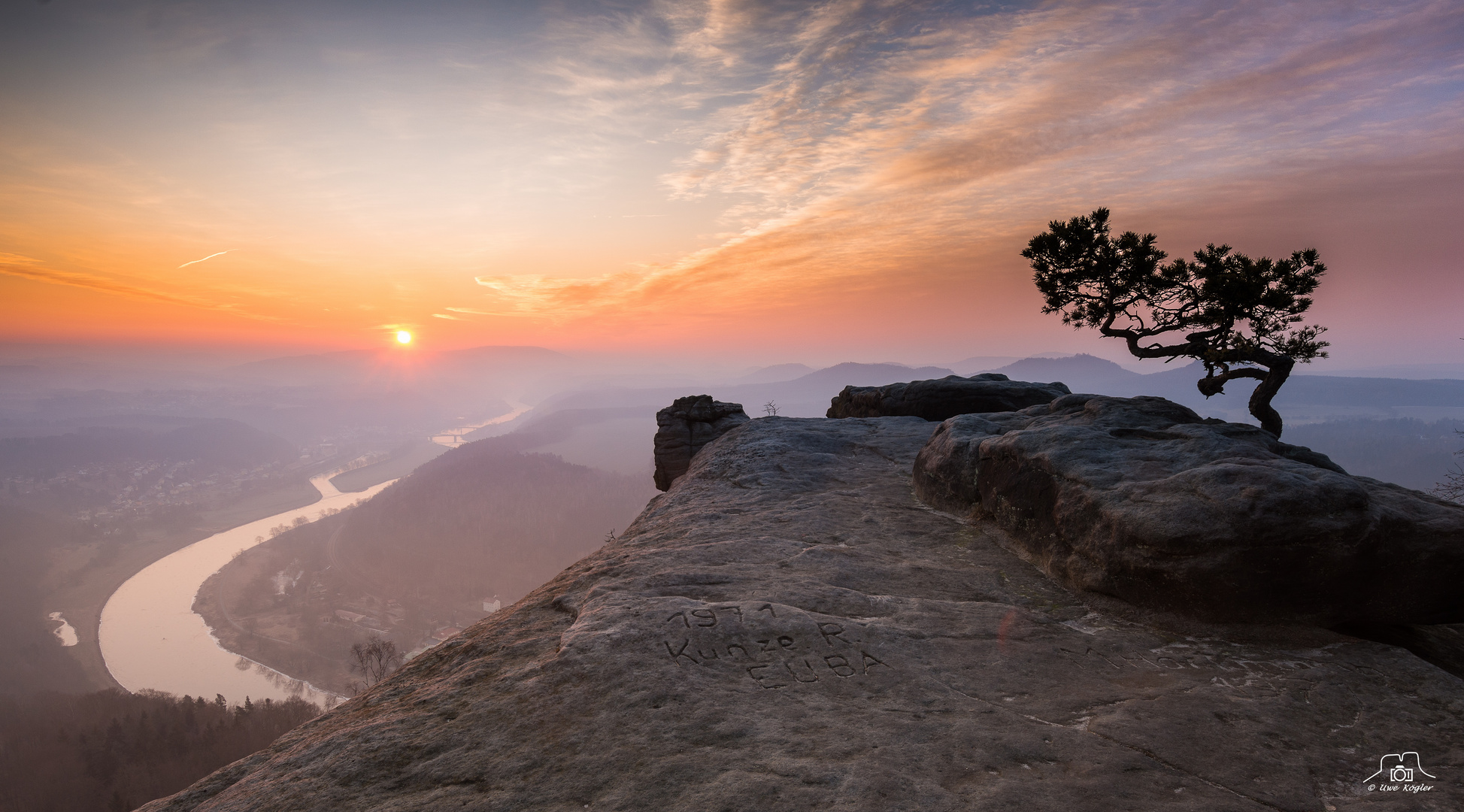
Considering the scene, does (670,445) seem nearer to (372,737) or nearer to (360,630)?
(372,737)

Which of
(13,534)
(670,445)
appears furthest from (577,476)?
(670,445)

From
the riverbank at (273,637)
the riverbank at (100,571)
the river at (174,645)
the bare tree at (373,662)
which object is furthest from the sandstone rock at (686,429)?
the riverbank at (100,571)

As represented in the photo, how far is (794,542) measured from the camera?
465 inches

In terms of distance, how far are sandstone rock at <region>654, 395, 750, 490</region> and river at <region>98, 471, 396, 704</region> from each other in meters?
85.0

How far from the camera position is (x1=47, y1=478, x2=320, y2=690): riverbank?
99312 mm

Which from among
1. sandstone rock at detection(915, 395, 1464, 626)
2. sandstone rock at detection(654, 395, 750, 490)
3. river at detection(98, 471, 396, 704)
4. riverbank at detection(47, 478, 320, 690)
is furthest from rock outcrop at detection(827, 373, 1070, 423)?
riverbank at detection(47, 478, 320, 690)

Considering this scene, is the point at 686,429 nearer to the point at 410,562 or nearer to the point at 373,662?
the point at 373,662

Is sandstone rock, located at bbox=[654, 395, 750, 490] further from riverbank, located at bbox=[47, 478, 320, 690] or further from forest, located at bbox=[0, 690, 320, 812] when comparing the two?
riverbank, located at bbox=[47, 478, 320, 690]

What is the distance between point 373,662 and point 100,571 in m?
113

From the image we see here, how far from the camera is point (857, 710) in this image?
6.25 meters

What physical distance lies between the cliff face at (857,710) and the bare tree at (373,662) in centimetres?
7495

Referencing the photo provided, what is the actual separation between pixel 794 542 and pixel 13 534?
254 meters

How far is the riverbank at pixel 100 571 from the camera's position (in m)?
Answer: 99.3

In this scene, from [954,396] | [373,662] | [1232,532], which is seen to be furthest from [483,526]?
[1232,532]
